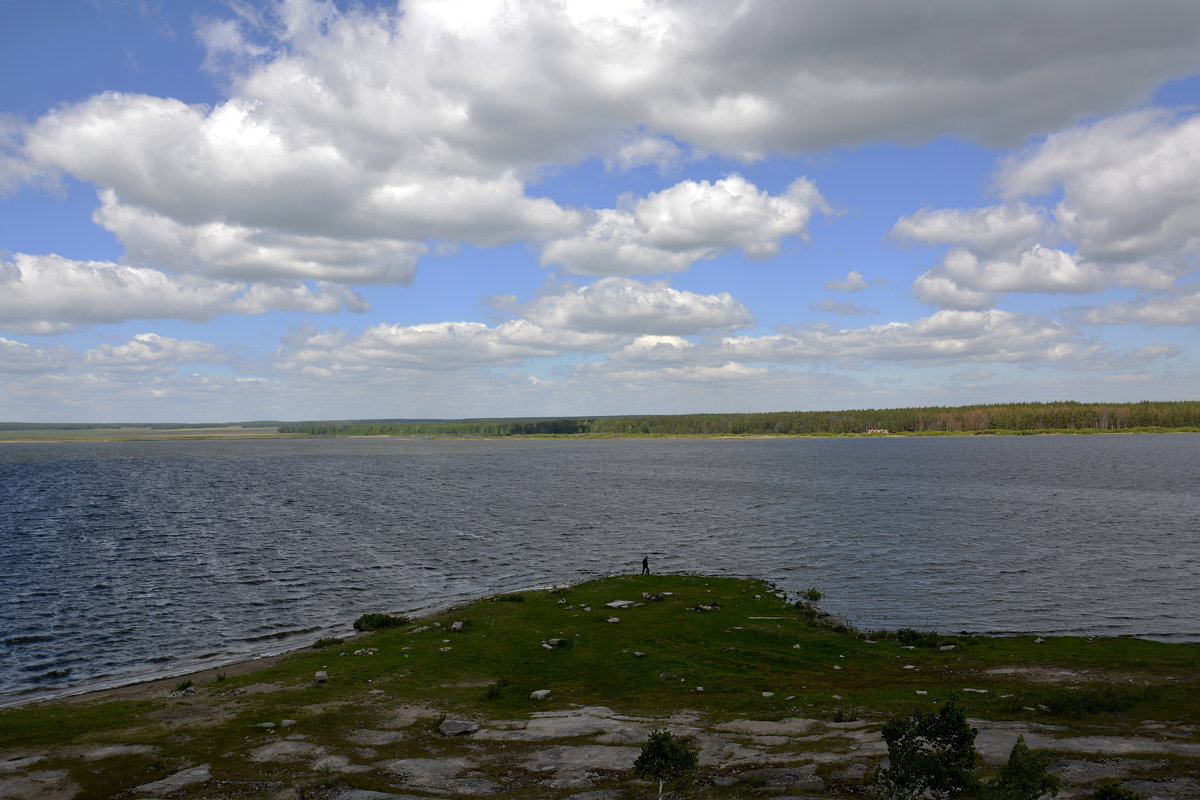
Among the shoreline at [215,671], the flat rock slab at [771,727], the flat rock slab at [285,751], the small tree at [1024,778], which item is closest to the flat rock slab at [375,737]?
the flat rock slab at [285,751]

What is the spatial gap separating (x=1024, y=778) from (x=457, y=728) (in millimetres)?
19146

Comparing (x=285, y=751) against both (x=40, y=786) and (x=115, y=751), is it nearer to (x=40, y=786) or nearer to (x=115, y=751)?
(x=115, y=751)

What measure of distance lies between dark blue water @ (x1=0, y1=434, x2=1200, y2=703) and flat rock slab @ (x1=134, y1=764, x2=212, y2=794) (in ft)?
64.6

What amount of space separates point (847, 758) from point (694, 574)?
129 feet

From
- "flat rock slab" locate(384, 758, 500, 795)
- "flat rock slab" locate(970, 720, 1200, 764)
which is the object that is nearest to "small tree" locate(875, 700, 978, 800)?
"flat rock slab" locate(970, 720, 1200, 764)

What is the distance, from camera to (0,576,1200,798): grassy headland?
836 inches

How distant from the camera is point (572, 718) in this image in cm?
2720

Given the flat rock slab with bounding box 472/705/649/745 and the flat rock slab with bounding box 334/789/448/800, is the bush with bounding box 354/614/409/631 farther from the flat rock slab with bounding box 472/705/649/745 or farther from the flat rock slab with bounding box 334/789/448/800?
the flat rock slab with bounding box 334/789/448/800

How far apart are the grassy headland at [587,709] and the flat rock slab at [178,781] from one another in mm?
81

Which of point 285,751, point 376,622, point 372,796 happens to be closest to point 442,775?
point 372,796

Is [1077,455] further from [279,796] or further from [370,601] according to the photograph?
[279,796]

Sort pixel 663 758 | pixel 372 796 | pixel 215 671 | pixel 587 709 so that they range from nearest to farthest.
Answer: pixel 663 758 < pixel 372 796 < pixel 587 709 < pixel 215 671

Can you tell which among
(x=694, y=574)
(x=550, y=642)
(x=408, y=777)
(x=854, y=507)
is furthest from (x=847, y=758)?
(x=854, y=507)

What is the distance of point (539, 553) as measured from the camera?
71.9 meters
